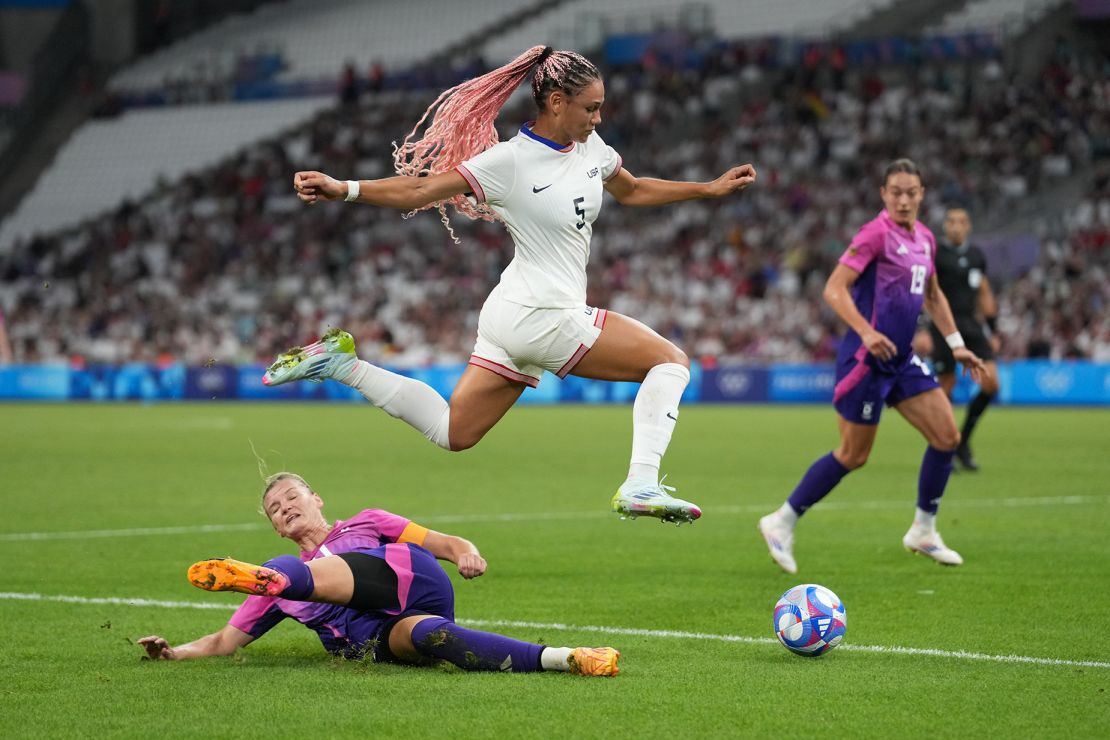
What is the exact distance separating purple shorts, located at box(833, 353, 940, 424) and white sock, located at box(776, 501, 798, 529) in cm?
67

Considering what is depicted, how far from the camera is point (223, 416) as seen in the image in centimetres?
2894

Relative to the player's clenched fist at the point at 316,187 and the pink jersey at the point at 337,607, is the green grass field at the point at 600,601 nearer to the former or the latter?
the pink jersey at the point at 337,607

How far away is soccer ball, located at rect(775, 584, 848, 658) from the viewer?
638 cm

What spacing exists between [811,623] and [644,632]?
102cm

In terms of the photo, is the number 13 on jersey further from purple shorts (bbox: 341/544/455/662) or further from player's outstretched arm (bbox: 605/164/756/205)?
purple shorts (bbox: 341/544/455/662)

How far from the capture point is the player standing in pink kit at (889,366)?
30.6 feet

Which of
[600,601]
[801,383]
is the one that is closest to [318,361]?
[600,601]

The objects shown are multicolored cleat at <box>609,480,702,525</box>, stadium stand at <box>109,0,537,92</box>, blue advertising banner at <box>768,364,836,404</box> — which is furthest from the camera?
stadium stand at <box>109,0,537,92</box>

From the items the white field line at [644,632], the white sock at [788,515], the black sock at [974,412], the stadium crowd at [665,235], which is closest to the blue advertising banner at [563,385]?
the stadium crowd at [665,235]

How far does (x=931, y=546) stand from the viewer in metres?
9.44

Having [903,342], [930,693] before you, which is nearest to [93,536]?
[903,342]

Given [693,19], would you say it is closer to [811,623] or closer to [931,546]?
[931,546]

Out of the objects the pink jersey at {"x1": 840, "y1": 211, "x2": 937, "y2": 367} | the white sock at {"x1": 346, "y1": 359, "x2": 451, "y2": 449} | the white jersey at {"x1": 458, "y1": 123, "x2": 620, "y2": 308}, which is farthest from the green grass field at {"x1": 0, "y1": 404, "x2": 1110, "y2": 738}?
the white jersey at {"x1": 458, "y1": 123, "x2": 620, "y2": 308}

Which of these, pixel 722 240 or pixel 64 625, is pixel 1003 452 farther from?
pixel 722 240
